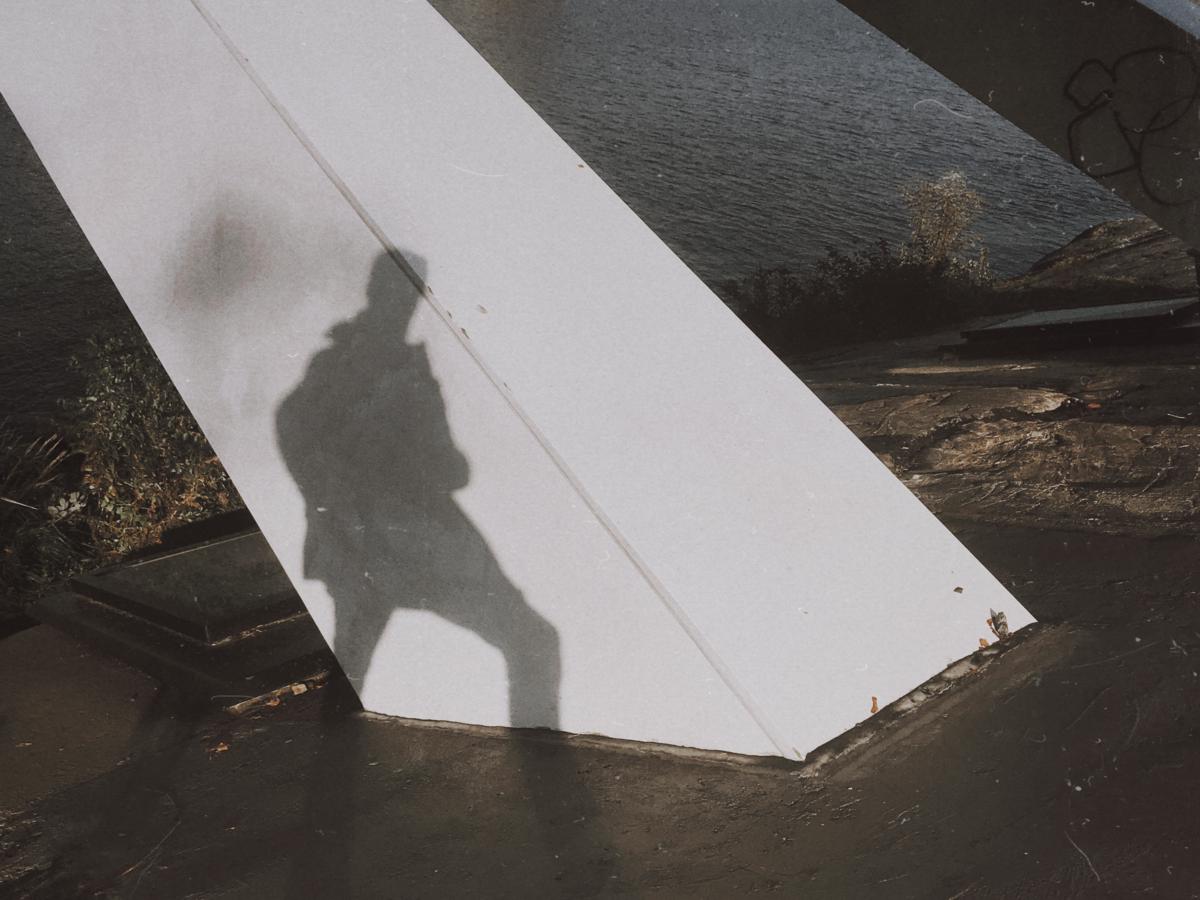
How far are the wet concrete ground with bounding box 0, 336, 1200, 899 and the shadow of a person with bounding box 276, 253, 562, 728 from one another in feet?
0.81

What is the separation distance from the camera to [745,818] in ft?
6.86

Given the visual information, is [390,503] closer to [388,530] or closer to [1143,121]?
[388,530]

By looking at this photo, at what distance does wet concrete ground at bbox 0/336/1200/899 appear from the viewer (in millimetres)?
1922

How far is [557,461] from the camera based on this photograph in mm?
2311

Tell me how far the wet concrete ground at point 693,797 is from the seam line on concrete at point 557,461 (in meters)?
0.15

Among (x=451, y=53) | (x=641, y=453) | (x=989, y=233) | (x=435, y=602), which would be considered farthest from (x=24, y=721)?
(x=989, y=233)

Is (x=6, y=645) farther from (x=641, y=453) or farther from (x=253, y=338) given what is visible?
(x=641, y=453)

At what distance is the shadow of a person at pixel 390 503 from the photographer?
2453 millimetres

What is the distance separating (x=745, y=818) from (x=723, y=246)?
7827mm

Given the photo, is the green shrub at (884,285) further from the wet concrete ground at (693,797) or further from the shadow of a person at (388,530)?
the shadow of a person at (388,530)

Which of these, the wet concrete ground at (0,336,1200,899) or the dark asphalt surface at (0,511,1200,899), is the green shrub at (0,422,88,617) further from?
the dark asphalt surface at (0,511,1200,899)

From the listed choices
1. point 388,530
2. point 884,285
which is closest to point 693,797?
point 388,530

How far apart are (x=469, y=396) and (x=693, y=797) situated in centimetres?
103

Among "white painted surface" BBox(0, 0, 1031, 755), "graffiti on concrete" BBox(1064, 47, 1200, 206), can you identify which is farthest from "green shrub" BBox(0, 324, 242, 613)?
"graffiti on concrete" BBox(1064, 47, 1200, 206)
